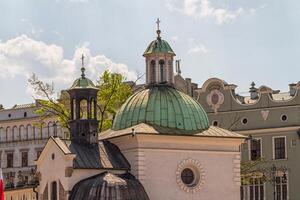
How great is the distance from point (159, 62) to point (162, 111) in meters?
3.51

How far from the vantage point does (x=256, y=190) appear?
68625 millimetres

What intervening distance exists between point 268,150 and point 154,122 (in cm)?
2677

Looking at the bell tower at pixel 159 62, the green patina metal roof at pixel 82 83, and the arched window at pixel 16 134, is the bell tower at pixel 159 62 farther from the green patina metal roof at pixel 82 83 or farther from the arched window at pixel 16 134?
the arched window at pixel 16 134

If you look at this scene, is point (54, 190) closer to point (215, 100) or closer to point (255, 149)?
point (255, 149)

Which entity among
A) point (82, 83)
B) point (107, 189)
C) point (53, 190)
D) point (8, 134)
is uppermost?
point (82, 83)

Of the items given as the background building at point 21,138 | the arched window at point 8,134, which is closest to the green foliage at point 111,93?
the background building at point 21,138

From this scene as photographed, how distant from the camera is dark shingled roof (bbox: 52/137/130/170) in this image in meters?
40.7

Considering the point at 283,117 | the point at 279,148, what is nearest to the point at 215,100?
the point at 283,117

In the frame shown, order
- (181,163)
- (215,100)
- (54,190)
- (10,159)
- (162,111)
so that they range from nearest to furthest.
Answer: (54,190) < (181,163) < (162,111) < (215,100) < (10,159)

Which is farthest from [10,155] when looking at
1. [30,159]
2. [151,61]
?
[151,61]

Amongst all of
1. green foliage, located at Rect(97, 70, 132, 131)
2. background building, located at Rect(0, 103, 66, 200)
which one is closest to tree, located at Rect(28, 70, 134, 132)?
green foliage, located at Rect(97, 70, 132, 131)

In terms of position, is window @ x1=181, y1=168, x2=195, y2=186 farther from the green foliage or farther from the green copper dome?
the green foliage

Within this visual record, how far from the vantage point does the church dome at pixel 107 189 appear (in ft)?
126

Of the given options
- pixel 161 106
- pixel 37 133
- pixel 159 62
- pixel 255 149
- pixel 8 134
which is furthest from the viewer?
pixel 8 134
